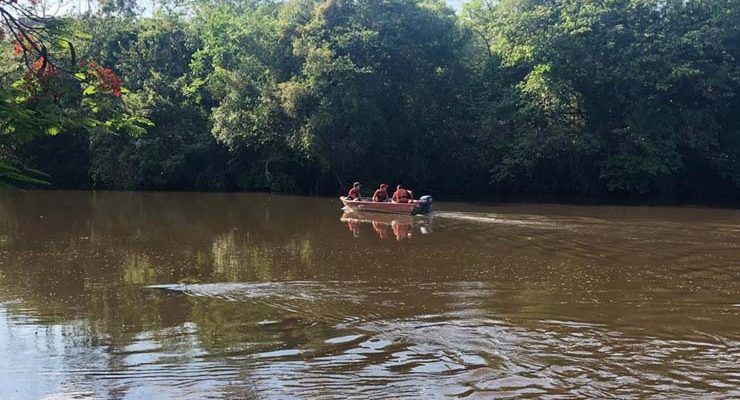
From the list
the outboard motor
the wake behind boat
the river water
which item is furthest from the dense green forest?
the river water

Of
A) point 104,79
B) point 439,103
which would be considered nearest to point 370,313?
point 104,79

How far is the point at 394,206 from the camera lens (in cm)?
2017

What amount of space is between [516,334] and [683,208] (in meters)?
18.3

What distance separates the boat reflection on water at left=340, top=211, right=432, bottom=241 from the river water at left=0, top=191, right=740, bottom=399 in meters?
0.21

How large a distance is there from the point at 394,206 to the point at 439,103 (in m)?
10.9

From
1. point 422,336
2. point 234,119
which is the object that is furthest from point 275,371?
point 234,119

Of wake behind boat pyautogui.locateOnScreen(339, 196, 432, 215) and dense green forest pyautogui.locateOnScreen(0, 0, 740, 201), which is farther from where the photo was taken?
dense green forest pyautogui.locateOnScreen(0, 0, 740, 201)

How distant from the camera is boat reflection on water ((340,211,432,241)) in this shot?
16297 millimetres

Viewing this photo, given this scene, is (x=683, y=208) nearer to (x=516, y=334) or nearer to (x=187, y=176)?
(x=516, y=334)

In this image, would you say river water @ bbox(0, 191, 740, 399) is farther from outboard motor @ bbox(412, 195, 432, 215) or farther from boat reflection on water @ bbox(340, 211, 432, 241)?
outboard motor @ bbox(412, 195, 432, 215)

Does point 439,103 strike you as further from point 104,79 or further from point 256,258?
point 104,79

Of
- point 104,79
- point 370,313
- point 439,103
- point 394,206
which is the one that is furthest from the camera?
point 439,103

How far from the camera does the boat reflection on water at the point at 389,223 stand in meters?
16.3

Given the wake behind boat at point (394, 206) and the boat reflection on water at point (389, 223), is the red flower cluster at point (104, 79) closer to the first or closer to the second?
the boat reflection on water at point (389, 223)
